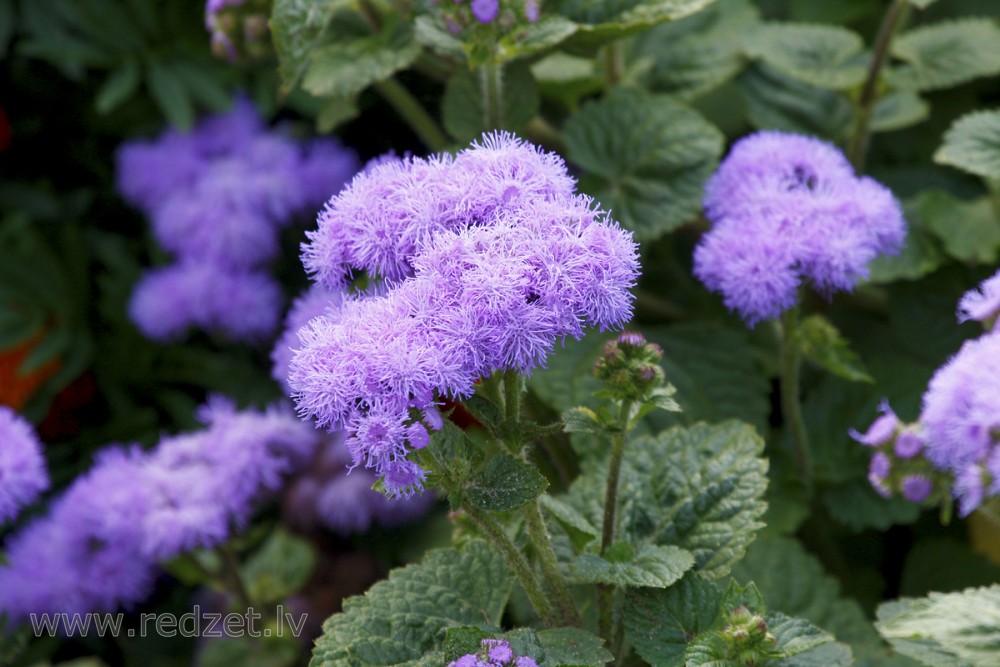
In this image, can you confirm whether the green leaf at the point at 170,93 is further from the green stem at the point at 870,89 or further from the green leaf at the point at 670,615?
the green leaf at the point at 670,615

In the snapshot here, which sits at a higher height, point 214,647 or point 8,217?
point 8,217

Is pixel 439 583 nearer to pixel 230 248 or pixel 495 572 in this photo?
pixel 495 572

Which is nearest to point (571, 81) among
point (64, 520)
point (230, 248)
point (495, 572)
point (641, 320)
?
point (641, 320)

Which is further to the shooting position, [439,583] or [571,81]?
[571,81]

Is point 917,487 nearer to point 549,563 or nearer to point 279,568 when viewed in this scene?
point 549,563

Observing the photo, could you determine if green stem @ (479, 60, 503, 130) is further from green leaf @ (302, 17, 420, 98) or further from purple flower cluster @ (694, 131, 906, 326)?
purple flower cluster @ (694, 131, 906, 326)

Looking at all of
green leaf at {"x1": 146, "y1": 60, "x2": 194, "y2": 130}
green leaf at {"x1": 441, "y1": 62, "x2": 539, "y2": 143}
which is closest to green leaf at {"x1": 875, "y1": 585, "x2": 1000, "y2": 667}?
green leaf at {"x1": 441, "y1": 62, "x2": 539, "y2": 143}

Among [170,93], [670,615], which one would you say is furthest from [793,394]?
[170,93]
